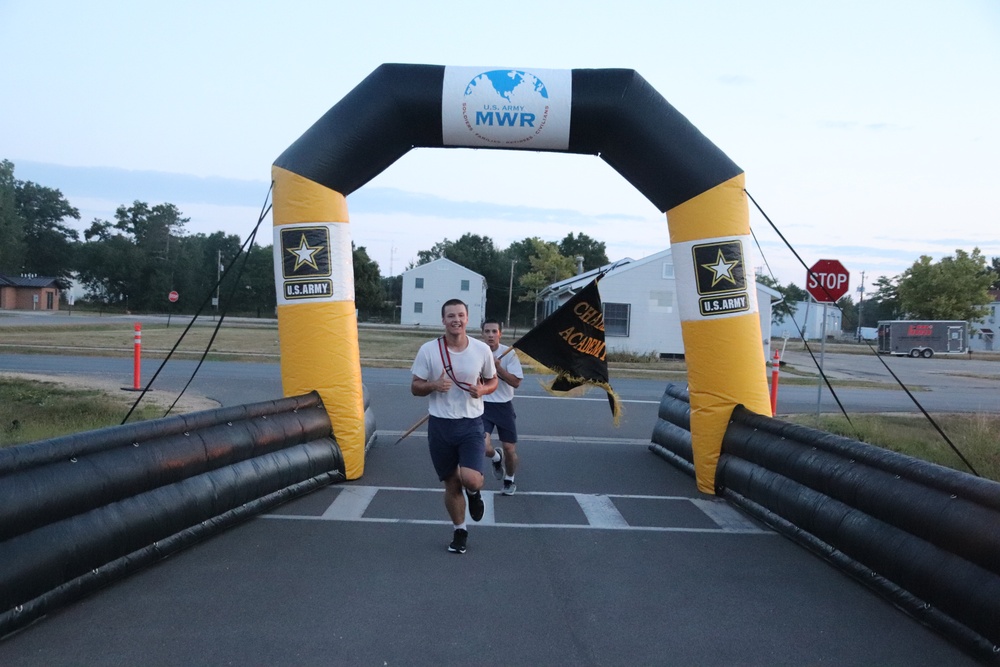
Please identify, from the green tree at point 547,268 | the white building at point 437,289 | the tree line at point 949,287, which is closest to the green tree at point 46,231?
the white building at point 437,289

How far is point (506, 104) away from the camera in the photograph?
910 centimetres

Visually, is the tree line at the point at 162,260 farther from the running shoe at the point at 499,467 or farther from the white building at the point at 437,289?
the running shoe at the point at 499,467

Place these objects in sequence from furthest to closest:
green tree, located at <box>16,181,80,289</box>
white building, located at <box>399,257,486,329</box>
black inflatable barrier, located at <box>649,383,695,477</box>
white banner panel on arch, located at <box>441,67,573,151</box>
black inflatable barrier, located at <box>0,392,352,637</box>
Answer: green tree, located at <box>16,181,80,289</box>, white building, located at <box>399,257,486,329</box>, black inflatable barrier, located at <box>649,383,695,477</box>, white banner panel on arch, located at <box>441,67,573,151</box>, black inflatable barrier, located at <box>0,392,352,637</box>

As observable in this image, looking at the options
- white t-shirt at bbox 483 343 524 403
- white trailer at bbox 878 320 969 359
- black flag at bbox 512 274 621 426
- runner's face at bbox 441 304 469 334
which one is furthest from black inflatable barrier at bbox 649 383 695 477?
white trailer at bbox 878 320 969 359

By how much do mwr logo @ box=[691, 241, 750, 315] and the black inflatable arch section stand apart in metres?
0.66

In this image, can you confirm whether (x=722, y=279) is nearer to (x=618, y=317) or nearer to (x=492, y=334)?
(x=492, y=334)

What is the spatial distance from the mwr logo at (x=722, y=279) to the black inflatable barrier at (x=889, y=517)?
50.5 inches

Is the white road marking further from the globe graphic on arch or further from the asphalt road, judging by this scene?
the globe graphic on arch

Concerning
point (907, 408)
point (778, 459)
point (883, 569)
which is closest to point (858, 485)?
point (883, 569)

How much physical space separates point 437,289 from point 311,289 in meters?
63.3

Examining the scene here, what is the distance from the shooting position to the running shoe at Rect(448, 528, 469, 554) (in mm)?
6348

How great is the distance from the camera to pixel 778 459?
7.55 meters

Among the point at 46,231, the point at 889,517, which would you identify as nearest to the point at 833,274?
the point at 889,517

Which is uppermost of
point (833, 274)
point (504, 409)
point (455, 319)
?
point (833, 274)
